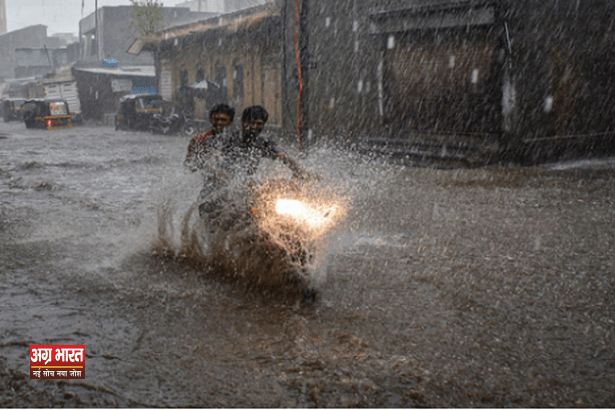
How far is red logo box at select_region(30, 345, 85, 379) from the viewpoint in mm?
Result: 3213

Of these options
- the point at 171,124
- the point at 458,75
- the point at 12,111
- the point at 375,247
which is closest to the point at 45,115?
the point at 171,124

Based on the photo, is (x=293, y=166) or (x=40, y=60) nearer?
(x=293, y=166)

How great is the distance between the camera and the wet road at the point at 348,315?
301cm

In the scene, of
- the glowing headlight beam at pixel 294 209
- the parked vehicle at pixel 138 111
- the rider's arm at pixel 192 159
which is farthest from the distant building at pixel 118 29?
the glowing headlight beam at pixel 294 209

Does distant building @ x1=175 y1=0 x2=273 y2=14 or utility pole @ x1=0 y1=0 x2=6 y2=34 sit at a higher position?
utility pole @ x1=0 y1=0 x2=6 y2=34

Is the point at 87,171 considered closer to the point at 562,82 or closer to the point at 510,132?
the point at 510,132

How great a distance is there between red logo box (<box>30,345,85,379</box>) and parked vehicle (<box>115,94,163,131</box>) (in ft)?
82.4

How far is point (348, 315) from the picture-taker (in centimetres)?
402

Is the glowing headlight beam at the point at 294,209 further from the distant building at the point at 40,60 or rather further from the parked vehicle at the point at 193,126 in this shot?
the distant building at the point at 40,60

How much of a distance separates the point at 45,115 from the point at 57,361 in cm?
3178

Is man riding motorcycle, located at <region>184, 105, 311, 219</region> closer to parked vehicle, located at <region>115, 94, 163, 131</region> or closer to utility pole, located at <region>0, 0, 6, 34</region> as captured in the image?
parked vehicle, located at <region>115, 94, 163, 131</region>

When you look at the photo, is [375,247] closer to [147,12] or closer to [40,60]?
[147,12]

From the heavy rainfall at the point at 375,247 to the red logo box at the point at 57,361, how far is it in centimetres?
6

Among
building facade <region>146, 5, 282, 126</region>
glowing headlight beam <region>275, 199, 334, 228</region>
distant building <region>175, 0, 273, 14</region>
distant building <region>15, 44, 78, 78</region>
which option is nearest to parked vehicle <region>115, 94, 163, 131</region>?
building facade <region>146, 5, 282, 126</region>
